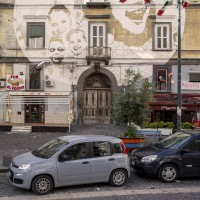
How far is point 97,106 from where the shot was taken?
94.9ft

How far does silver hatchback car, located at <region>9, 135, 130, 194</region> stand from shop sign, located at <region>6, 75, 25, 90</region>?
16742 millimetres

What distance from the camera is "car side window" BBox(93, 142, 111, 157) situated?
11.4 meters

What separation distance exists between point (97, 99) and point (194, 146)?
16.9m

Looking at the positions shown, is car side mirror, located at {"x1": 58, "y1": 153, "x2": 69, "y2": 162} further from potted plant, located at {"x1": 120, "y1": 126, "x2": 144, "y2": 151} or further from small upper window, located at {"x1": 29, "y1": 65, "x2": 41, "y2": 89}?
small upper window, located at {"x1": 29, "y1": 65, "x2": 41, "y2": 89}

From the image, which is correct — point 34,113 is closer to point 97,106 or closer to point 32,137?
point 32,137

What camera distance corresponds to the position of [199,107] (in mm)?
27016

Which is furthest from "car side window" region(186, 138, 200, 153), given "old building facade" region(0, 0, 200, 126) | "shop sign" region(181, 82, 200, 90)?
"shop sign" region(181, 82, 200, 90)

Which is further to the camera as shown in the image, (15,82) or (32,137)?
(15,82)

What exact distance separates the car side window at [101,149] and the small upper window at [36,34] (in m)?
18.2

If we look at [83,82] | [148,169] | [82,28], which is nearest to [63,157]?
[148,169]

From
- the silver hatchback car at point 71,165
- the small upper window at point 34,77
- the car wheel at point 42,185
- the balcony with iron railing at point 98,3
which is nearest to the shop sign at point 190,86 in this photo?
the balcony with iron railing at point 98,3

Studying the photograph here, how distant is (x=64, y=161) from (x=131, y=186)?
96.7 inches

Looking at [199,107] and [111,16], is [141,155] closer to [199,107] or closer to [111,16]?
[199,107]

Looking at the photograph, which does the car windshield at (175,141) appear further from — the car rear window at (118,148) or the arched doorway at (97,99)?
the arched doorway at (97,99)
